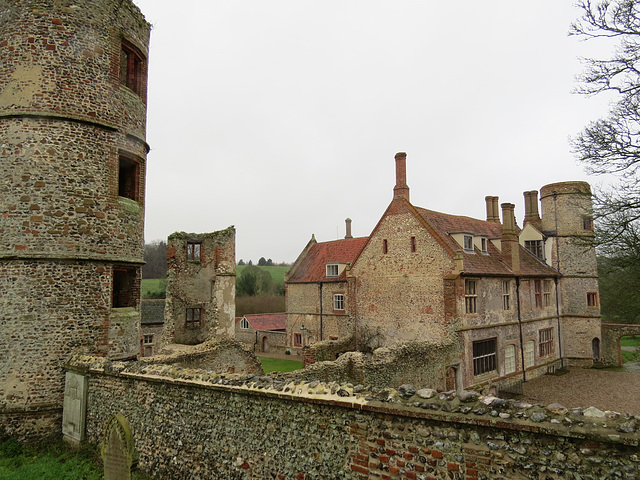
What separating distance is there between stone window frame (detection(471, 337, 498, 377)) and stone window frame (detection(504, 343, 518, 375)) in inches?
46.0

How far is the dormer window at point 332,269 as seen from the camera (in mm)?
33656

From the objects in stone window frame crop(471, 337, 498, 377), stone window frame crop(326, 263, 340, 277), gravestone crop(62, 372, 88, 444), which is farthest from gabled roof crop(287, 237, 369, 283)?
gravestone crop(62, 372, 88, 444)

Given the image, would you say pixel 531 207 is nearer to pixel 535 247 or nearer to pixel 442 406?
pixel 535 247

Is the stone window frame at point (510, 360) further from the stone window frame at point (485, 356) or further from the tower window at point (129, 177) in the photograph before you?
the tower window at point (129, 177)

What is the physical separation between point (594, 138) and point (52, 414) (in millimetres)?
18321

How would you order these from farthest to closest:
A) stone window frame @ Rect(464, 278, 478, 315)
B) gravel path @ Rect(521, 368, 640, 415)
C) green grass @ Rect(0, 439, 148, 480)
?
stone window frame @ Rect(464, 278, 478, 315), gravel path @ Rect(521, 368, 640, 415), green grass @ Rect(0, 439, 148, 480)

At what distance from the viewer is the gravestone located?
452 inches

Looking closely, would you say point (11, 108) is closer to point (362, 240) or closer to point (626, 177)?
point (626, 177)

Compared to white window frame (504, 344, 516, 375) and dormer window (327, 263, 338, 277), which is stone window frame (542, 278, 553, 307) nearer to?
white window frame (504, 344, 516, 375)

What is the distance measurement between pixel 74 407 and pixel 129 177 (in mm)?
8201

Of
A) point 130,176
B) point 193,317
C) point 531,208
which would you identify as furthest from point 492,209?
point 130,176

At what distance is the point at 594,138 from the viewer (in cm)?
1197

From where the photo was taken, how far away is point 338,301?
3253 cm

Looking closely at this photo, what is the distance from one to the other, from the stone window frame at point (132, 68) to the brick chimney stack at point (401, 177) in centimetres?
1425
